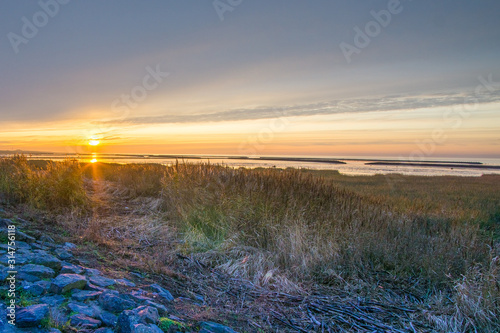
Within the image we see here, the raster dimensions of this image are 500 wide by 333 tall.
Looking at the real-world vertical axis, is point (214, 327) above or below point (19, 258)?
below

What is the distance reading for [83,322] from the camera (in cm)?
247

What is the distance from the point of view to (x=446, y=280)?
5.24 m

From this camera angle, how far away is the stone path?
2379 mm

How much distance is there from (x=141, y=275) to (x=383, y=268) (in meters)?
4.34

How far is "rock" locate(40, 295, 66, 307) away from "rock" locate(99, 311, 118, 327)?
0.42m

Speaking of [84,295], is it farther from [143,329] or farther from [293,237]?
[293,237]

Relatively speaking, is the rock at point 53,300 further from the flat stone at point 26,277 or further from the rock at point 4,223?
the rock at point 4,223

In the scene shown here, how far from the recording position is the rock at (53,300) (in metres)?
2.69

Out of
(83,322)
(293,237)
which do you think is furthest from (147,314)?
(293,237)

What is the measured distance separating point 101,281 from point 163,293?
0.70 metres

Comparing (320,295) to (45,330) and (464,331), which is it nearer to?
(464,331)

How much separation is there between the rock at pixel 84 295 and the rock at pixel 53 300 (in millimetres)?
105

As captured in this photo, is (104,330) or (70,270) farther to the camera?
(70,270)

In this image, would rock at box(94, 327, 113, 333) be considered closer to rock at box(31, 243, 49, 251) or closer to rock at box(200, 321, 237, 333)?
rock at box(200, 321, 237, 333)
